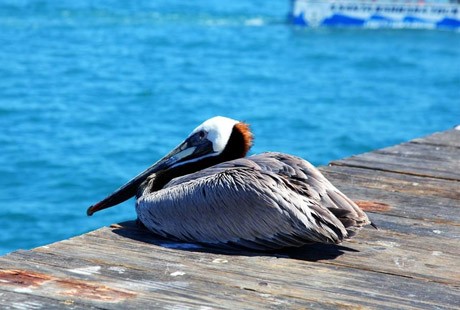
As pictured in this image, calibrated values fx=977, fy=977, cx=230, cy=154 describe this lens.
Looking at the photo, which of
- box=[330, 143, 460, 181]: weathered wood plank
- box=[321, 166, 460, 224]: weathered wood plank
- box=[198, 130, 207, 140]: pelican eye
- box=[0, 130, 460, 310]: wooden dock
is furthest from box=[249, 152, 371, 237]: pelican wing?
box=[330, 143, 460, 181]: weathered wood plank

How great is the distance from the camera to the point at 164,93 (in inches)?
759

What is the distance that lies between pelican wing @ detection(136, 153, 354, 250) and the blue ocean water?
6.18m

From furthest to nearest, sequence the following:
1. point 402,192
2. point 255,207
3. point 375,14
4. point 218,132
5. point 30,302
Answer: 1. point 375,14
2. point 402,192
3. point 218,132
4. point 255,207
5. point 30,302

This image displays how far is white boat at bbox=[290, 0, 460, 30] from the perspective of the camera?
33.4 m

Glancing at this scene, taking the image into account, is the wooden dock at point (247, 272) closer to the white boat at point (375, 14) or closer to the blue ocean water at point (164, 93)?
the blue ocean water at point (164, 93)

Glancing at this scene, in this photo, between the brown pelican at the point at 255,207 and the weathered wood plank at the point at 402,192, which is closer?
the brown pelican at the point at 255,207

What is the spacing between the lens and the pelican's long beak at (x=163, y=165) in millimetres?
4438

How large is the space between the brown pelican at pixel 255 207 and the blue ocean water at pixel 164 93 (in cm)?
617

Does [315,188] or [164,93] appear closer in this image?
[315,188]

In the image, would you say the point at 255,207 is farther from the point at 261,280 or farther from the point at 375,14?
the point at 375,14

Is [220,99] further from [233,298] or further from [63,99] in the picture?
[233,298]

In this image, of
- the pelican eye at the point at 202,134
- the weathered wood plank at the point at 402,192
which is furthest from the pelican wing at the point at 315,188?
the weathered wood plank at the point at 402,192

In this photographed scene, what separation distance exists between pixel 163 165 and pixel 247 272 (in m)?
1.19

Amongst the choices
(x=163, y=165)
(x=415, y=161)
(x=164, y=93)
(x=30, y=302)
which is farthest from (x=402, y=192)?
(x=164, y=93)
